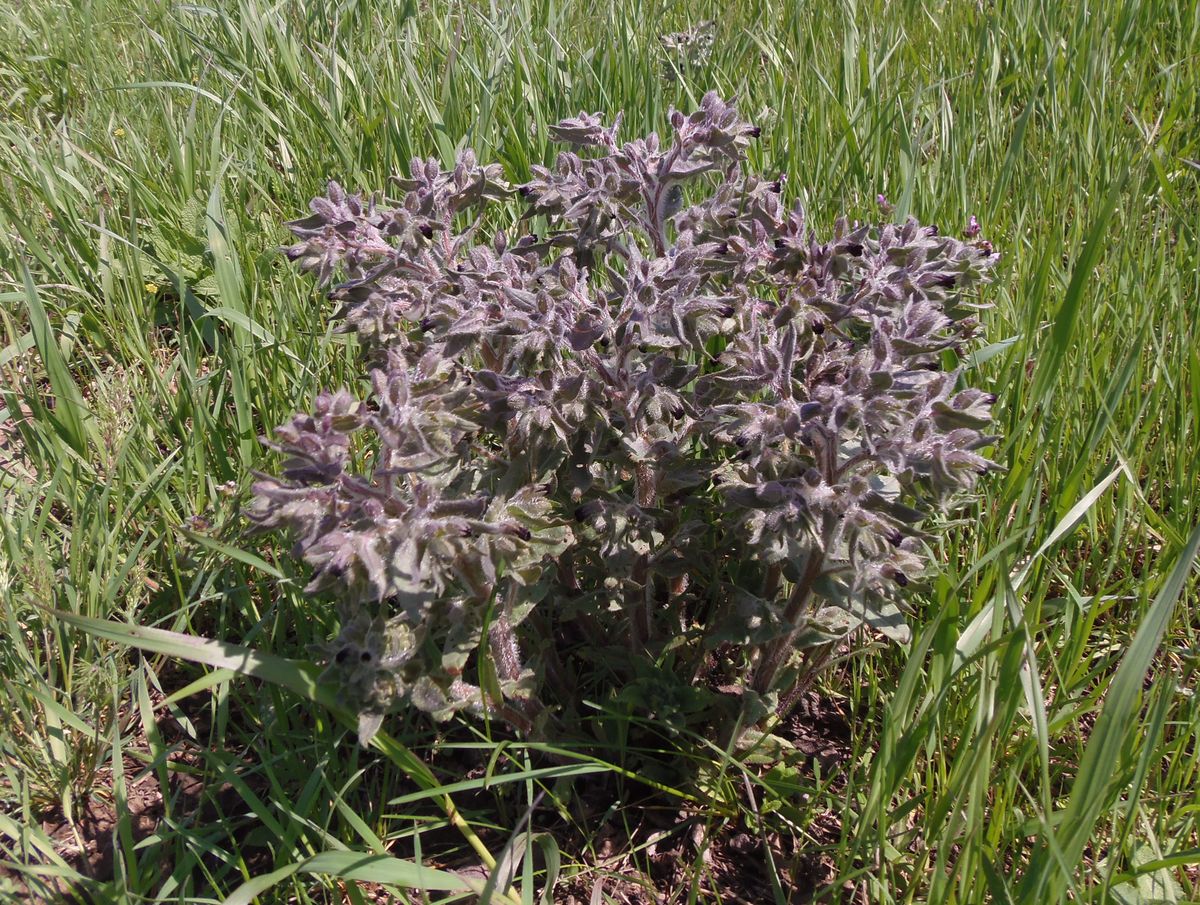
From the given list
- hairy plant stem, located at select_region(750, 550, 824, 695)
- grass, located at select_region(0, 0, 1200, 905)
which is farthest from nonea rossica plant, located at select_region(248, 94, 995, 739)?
grass, located at select_region(0, 0, 1200, 905)

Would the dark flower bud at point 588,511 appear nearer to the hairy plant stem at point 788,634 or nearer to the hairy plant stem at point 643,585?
the hairy plant stem at point 643,585

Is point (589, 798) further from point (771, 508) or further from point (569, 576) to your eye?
point (771, 508)

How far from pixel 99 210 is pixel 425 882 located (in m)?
2.83

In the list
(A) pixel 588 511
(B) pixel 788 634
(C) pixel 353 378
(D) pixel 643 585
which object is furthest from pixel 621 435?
(C) pixel 353 378

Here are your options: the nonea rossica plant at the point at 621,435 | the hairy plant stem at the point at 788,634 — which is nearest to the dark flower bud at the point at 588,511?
the nonea rossica plant at the point at 621,435

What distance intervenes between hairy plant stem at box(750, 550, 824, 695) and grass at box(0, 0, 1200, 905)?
23 centimetres

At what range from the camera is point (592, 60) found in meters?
3.92

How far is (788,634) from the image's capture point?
225cm

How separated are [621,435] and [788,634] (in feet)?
1.92

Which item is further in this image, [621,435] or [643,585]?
[643,585]

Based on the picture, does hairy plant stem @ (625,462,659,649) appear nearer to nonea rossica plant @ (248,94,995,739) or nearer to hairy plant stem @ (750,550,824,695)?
nonea rossica plant @ (248,94,995,739)

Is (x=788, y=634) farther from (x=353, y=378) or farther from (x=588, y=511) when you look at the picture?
(x=353, y=378)

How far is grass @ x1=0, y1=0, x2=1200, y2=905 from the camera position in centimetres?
200

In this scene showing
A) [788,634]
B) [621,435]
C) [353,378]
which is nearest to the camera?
[621,435]
